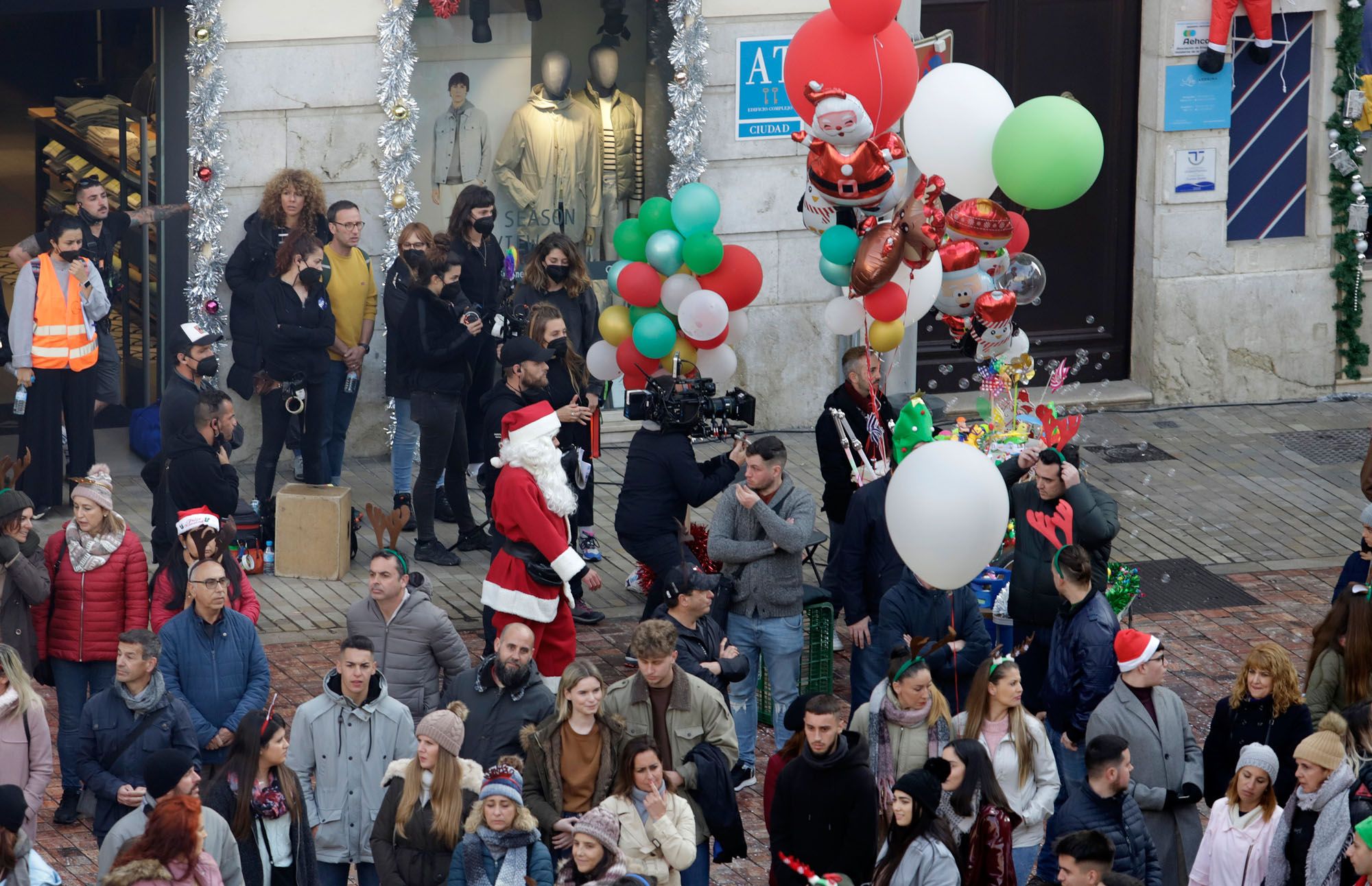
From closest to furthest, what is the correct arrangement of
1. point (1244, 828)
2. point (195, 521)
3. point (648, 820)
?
point (648, 820), point (1244, 828), point (195, 521)

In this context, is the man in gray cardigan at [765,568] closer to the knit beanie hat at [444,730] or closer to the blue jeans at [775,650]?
the blue jeans at [775,650]

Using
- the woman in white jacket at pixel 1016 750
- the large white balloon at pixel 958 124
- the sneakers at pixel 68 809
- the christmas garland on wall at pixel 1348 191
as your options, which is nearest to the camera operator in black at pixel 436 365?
the large white balloon at pixel 958 124

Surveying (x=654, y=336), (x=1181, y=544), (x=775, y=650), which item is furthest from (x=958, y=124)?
(x=1181, y=544)

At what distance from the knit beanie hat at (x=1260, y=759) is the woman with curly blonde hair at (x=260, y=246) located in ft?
25.8

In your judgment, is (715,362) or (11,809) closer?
(11,809)

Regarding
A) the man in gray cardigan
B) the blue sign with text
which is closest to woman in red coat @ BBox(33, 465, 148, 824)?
the man in gray cardigan

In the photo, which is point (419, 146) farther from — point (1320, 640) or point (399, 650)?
point (1320, 640)

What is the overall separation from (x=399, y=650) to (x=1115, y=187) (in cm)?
982

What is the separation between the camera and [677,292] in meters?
12.7

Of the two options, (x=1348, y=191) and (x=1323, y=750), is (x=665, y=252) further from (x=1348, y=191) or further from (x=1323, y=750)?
(x=1348, y=191)

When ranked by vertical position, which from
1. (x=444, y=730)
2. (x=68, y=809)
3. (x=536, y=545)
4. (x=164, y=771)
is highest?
(x=536, y=545)

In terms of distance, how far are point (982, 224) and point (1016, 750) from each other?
11.4ft

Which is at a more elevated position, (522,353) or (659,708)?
(522,353)

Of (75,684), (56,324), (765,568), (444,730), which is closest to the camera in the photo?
(444,730)
